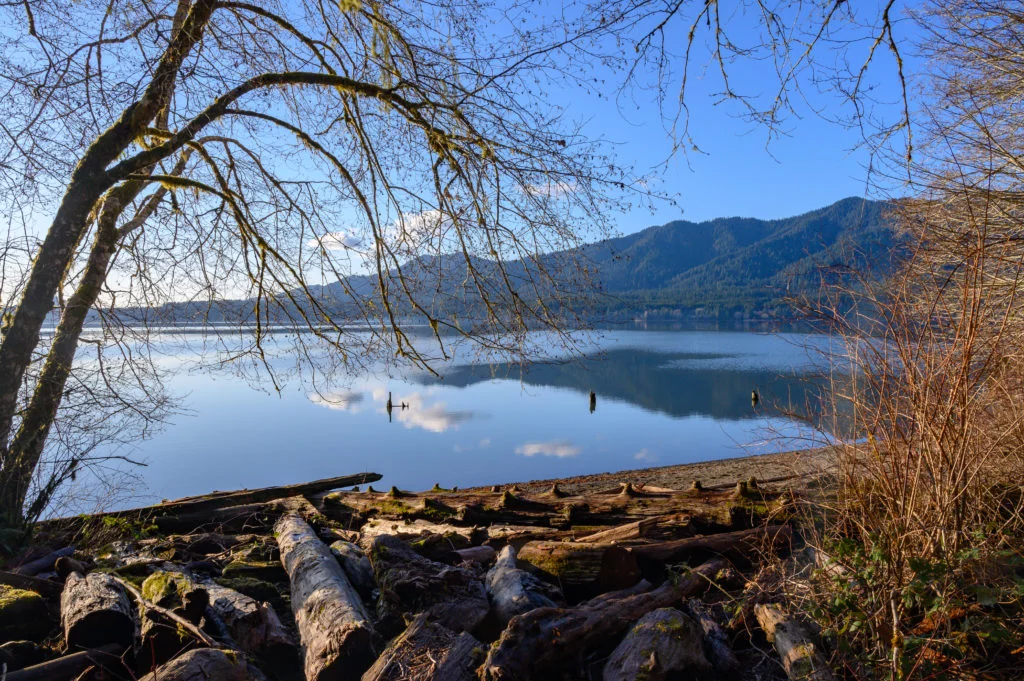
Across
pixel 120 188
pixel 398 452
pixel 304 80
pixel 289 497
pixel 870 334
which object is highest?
pixel 304 80

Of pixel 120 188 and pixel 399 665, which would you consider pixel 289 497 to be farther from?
pixel 399 665

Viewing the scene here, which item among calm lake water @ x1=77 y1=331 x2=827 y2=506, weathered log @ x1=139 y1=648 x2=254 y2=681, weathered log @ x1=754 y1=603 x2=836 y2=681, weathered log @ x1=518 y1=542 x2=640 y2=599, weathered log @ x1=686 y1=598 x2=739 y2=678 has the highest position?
weathered log @ x1=139 y1=648 x2=254 y2=681

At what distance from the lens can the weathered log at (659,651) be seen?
282cm

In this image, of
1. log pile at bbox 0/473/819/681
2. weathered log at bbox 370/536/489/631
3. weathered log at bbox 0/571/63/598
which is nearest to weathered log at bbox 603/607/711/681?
log pile at bbox 0/473/819/681

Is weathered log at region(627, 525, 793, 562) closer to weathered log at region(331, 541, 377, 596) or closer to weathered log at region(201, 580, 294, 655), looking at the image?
weathered log at region(331, 541, 377, 596)

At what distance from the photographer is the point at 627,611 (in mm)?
3338

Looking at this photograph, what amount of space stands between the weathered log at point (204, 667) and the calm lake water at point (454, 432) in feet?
10.8

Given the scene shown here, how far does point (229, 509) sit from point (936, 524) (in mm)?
6032

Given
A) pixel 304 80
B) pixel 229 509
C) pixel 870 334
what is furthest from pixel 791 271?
pixel 229 509

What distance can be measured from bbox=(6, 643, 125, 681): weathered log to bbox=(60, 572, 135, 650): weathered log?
0.07 metres

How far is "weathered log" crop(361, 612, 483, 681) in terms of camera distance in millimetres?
2646

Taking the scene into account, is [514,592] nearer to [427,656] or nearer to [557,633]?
[557,633]

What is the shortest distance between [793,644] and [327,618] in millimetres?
2249

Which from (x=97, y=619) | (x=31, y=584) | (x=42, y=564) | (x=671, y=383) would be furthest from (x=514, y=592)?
(x=671, y=383)
